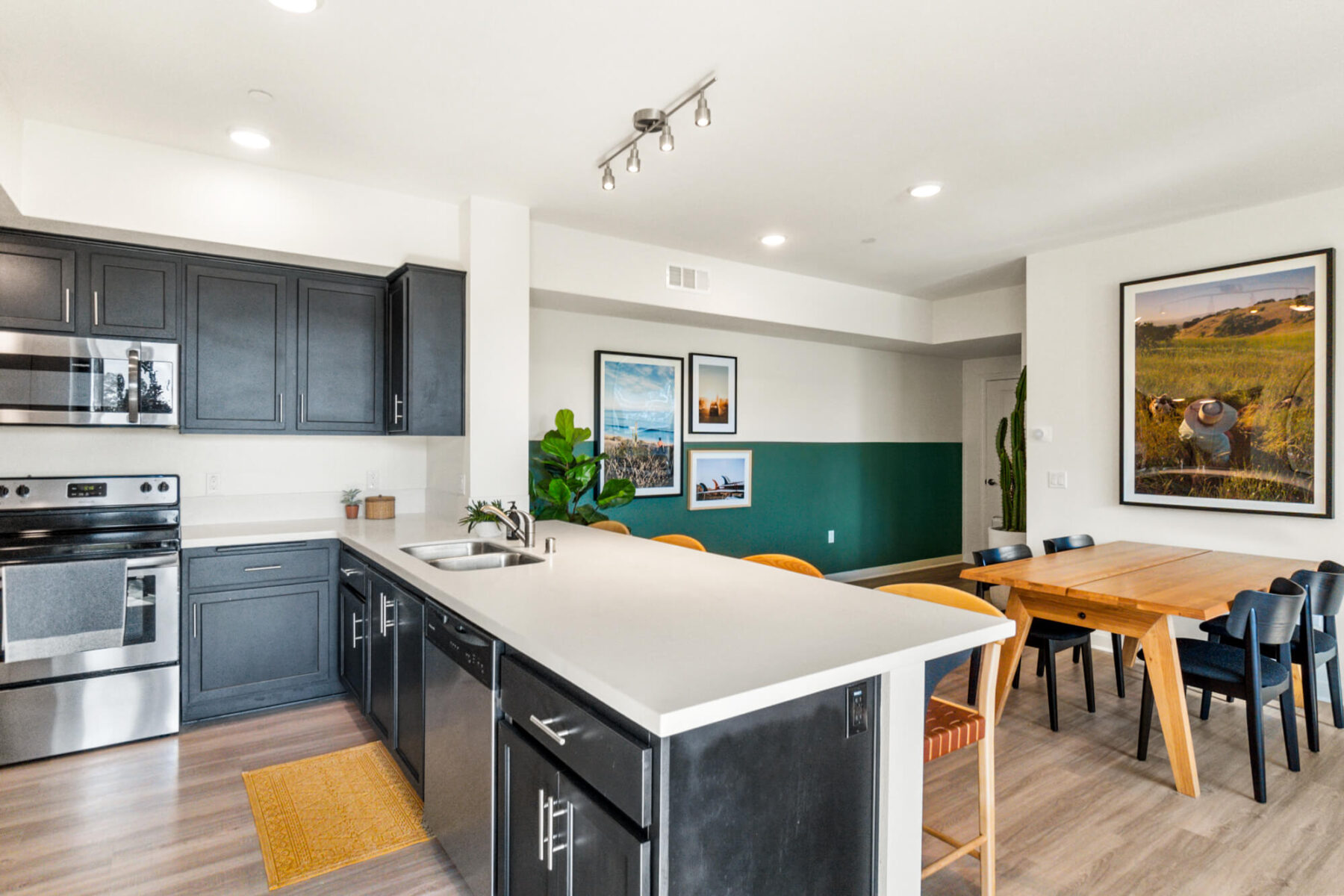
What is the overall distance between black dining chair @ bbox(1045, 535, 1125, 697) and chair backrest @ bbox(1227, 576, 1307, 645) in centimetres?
104

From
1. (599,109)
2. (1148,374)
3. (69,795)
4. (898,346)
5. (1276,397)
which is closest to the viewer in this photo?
(69,795)

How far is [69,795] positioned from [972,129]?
451 centimetres

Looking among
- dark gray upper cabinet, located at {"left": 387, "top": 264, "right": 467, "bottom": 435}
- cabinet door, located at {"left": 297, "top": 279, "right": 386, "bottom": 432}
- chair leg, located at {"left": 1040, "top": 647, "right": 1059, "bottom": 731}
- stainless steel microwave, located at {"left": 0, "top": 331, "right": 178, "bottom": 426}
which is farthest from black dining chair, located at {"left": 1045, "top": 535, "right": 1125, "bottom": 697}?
stainless steel microwave, located at {"left": 0, "top": 331, "right": 178, "bottom": 426}

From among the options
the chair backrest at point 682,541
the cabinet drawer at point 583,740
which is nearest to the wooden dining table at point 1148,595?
the chair backrest at point 682,541

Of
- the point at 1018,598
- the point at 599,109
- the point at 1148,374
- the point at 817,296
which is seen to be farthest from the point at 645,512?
the point at 1148,374

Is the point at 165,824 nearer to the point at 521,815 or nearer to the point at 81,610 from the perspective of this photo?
the point at 81,610

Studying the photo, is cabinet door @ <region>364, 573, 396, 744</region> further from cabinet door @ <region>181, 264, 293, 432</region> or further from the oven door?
cabinet door @ <region>181, 264, 293, 432</region>

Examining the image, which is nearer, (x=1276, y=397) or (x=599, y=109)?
(x=599, y=109)

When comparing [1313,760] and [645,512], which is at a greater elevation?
[645,512]

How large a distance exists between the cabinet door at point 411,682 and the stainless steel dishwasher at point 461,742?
61 mm

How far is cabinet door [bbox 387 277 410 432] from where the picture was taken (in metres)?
3.64

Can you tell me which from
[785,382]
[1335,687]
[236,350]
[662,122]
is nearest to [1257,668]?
[1335,687]

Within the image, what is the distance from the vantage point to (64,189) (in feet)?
9.62

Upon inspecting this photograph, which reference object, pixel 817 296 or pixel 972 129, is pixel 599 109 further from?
pixel 817 296
